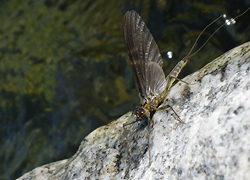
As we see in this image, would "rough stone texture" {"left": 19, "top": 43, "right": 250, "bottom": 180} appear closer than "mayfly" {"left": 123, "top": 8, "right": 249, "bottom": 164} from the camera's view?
Yes

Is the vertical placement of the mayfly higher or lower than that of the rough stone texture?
higher

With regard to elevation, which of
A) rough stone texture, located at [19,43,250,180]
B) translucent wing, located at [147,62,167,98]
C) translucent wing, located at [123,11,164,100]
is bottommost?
rough stone texture, located at [19,43,250,180]

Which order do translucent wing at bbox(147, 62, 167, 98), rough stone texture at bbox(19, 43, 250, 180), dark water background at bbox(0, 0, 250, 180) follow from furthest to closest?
dark water background at bbox(0, 0, 250, 180) < translucent wing at bbox(147, 62, 167, 98) < rough stone texture at bbox(19, 43, 250, 180)

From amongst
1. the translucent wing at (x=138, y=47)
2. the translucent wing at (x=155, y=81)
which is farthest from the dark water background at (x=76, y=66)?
the translucent wing at (x=138, y=47)

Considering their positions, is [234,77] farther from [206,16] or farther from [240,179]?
[206,16]

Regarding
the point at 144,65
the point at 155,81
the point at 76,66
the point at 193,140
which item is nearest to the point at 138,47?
the point at 144,65

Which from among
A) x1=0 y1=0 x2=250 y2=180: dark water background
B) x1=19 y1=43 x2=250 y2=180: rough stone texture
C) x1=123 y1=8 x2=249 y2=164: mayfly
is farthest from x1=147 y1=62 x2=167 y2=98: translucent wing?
x1=0 y1=0 x2=250 y2=180: dark water background

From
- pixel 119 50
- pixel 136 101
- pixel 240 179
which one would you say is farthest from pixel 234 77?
pixel 119 50

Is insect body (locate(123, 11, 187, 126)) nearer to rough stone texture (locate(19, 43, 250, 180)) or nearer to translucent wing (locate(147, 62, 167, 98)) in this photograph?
translucent wing (locate(147, 62, 167, 98))
